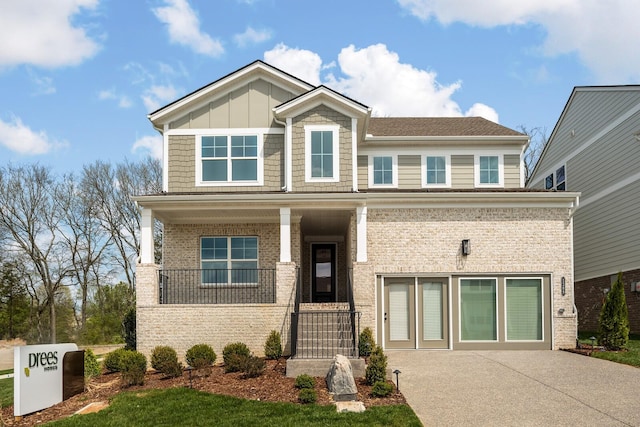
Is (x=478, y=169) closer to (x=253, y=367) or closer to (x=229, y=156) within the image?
(x=229, y=156)

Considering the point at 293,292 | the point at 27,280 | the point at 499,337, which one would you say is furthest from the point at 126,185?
the point at 499,337

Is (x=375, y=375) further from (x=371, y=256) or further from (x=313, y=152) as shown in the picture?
(x=313, y=152)

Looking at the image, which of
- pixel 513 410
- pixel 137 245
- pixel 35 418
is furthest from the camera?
pixel 137 245

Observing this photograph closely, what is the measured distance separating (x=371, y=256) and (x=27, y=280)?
29.4 meters

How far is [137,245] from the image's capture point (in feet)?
124

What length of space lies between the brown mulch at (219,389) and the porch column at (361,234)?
3.95 meters

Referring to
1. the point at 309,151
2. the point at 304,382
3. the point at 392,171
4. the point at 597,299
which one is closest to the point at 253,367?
the point at 304,382

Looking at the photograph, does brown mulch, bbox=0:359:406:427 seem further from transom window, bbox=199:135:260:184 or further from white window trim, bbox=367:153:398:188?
white window trim, bbox=367:153:398:188

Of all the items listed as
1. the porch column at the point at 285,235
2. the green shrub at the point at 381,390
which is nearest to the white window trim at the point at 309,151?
the porch column at the point at 285,235

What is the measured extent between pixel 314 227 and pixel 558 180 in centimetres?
1303

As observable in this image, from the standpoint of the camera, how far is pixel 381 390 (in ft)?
36.4

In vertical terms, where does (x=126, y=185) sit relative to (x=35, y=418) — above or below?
above

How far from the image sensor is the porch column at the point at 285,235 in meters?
16.5

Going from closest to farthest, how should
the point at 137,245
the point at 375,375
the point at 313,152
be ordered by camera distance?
the point at 375,375 → the point at 313,152 → the point at 137,245
